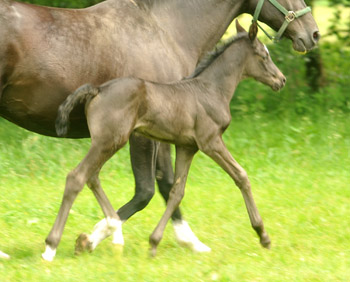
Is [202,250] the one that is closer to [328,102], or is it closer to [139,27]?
[139,27]

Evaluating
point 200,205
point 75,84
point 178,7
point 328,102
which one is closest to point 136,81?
point 75,84

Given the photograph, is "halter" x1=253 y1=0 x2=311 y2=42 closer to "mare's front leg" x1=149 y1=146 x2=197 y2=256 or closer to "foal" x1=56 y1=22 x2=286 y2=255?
"foal" x1=56 y1=22 x2=286 y2=255

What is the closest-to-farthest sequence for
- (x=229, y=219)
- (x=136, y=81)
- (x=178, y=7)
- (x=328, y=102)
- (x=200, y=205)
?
(x=136, y=81) < (x=178, y=7) < (x=229, y=219) < (x=200, y=205) < (x=328, y=102)

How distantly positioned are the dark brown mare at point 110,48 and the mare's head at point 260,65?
535 mm

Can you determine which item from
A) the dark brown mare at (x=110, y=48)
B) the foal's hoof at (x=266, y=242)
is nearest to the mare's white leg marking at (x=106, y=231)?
the dark brown mare at (x=110, y=48)

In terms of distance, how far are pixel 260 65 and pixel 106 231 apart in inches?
70.1

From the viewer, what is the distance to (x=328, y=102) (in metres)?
11.2

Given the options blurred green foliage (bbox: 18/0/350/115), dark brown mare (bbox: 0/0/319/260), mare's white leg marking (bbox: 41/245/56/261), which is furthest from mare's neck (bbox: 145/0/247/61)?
blurred green foliage (bbox: 18/0/350/115)

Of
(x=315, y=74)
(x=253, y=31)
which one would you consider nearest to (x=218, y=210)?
(x=253, y=31)

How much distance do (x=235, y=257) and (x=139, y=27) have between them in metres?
1.98

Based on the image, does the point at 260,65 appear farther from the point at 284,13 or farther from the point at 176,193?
the point at 176,193

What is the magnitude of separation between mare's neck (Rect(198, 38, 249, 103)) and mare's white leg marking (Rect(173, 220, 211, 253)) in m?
1.15

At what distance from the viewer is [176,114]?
5.70 meters

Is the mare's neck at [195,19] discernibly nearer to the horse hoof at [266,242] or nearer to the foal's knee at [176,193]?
the foal's knee at [176,193]
